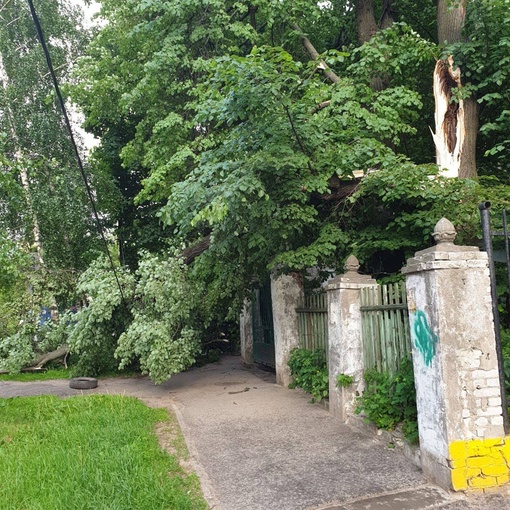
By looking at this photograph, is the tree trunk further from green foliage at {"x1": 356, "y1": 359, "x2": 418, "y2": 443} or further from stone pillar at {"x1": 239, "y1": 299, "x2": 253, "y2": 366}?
green foliage at {"x1": 356, "y1": 359, "x2": 418, "y2": 443}

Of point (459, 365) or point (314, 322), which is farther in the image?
point (314, 322)

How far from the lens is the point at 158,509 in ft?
11.9

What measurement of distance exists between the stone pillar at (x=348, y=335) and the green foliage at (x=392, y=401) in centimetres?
32

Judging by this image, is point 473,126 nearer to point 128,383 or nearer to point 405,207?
point 405,207

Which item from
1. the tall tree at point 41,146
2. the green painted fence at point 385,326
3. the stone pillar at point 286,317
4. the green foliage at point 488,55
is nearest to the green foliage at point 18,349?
the tall tree at point 41,146

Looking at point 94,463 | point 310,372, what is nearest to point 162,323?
point 310,372

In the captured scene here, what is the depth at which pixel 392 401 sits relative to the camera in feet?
16.8

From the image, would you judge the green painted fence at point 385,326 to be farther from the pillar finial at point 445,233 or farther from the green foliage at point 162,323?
the green foliage at point 162,323

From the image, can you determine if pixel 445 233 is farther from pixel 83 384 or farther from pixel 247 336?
pixel 247 336

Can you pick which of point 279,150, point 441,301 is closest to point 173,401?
point 279,150

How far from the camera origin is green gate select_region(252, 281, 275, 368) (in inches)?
449

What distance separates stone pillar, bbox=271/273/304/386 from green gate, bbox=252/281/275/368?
7.48 feet

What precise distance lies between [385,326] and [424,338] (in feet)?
3.81

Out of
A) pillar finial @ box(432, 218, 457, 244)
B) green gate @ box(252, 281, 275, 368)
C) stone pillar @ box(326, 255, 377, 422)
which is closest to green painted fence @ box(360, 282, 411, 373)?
stone pillar @ box(326, 255, 377, 422)
